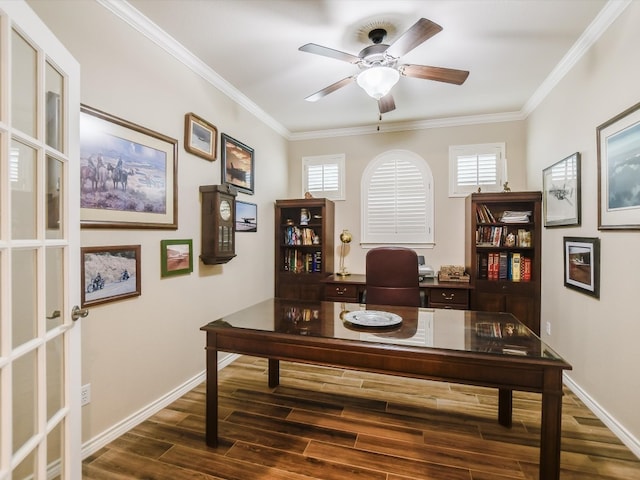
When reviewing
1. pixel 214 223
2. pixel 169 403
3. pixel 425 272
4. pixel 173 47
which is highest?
pixel 173 47

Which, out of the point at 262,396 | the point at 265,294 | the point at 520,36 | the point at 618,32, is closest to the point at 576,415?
the point at 262,396

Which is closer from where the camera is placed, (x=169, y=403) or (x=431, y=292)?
(x=169, y=403)

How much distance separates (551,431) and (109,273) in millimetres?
2416

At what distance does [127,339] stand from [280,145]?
3052 mm

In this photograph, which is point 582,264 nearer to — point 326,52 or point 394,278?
point 394,278

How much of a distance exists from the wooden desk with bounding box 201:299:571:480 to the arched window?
6.72ft

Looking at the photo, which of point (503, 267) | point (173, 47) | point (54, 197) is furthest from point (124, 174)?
point (503, 267)

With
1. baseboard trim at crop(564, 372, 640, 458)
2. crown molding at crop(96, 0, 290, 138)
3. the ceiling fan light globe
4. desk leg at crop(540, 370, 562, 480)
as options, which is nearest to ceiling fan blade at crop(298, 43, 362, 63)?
the ceiling fan light globe

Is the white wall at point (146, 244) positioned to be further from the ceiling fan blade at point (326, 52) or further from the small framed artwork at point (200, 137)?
the ceiling fan blade at point (326, 52)

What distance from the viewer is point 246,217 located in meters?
3.43

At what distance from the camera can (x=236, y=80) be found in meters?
2.98

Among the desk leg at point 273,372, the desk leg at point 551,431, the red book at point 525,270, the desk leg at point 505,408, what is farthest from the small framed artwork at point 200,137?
the red book at point 525,270

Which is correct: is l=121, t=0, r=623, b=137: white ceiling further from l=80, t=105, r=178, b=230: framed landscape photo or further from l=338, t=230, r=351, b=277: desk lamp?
l=338, t=230, r=351, b=277: desk lamp

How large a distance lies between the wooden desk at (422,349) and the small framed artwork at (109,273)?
0.67 metres
